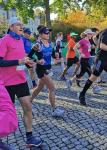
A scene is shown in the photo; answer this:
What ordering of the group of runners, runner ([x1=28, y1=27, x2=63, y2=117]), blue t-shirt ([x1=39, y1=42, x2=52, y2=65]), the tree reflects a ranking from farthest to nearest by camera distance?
A: the tree → blue t-shirt ([x1=39, y1=42, x2=52, y2=65]) → runner ([x1=28, y1=27, x2=63, y2=117]) → the group of runners

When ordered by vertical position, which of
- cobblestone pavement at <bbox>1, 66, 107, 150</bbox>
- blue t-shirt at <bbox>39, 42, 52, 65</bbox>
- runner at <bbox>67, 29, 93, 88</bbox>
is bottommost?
cobblestone pavement at <bbox>1, 66, 107, 150</bbox>

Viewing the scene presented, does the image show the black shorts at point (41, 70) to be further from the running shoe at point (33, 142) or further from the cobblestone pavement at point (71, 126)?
the running shoe at point (33, 142)

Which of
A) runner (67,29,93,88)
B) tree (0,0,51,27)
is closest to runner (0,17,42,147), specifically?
runner (67,29,93,88)

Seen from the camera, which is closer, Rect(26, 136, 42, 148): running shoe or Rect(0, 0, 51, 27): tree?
Rect(26, 136, 42, 148): running shoe

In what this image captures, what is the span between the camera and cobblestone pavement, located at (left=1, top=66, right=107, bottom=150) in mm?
5480

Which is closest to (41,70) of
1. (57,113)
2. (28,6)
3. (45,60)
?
(45,60)

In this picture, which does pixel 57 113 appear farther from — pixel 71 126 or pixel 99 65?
pixel 99 65

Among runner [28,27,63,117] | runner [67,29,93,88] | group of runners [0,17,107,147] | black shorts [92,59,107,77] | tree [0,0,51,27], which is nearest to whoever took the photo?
group of runners [0,17,107,147]

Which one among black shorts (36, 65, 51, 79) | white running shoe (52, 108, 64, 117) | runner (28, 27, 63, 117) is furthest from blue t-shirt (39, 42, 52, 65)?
white running shoe (52, 108, 64, 117)

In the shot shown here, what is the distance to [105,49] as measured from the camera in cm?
730

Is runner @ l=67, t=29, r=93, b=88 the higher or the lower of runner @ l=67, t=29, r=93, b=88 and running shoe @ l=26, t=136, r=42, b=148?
the higher

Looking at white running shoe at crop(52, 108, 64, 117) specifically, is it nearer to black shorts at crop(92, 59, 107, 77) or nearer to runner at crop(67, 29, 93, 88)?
black shorts at crop(92, 59, 107, 77)

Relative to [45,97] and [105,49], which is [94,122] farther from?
[45,97]

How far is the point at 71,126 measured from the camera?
6391mm
